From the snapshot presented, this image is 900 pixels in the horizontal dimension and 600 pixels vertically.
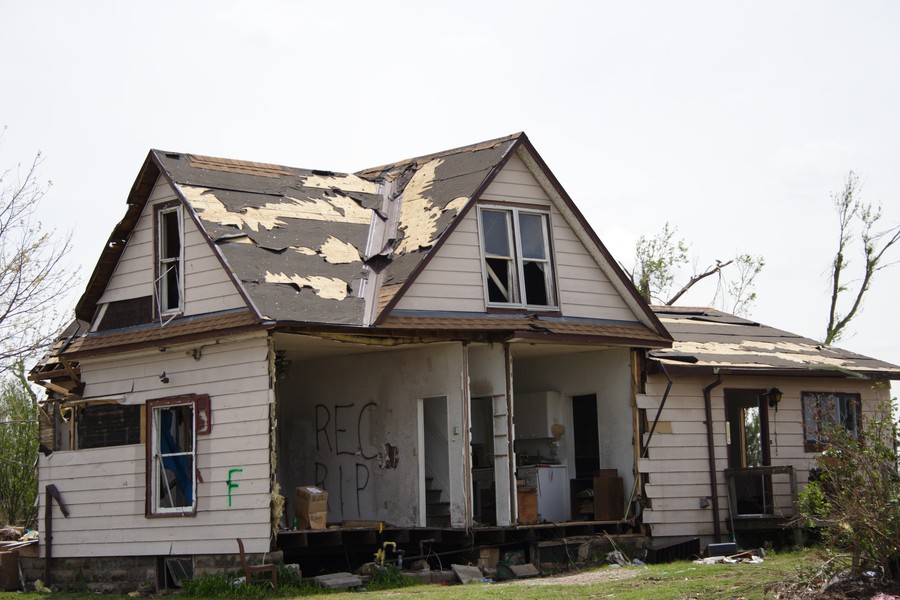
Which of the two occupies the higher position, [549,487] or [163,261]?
[163,261]

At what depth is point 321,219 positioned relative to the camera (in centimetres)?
2083

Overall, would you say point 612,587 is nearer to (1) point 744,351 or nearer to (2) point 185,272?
(2) point 185,272

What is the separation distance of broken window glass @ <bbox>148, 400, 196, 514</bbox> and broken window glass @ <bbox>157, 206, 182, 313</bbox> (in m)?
1.69

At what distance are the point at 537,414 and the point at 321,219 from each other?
5.80 metres

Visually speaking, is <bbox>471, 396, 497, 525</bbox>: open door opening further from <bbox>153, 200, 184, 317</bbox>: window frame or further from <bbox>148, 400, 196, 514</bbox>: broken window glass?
<bbox>153, 200, 184, 317</bbox>: window frame

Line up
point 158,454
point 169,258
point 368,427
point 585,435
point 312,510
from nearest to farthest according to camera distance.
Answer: point 312,510, point 158,454, point 169,258, point 368,427, point 585,435

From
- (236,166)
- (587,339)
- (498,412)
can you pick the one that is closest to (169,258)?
(236,166)

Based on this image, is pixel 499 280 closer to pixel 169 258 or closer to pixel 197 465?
pixel 169 258

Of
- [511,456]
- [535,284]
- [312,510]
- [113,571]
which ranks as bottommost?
[113,571]

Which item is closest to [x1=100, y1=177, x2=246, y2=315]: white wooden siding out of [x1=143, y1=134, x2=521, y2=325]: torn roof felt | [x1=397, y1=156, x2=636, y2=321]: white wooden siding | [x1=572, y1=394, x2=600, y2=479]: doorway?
[x1=143, y1=134, x2=521, y2=325]: torn roof felt

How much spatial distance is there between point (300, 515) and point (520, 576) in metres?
3.62

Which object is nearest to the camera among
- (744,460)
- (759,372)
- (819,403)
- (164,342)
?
(164,342)

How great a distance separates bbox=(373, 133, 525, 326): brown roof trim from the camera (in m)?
18.6

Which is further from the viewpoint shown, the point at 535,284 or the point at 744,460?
the point at 744,460
